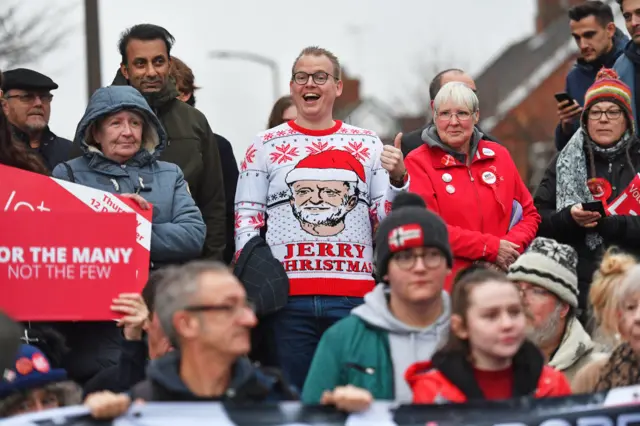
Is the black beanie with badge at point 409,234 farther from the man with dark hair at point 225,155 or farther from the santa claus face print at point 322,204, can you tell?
the man with dark hair at point 225,155

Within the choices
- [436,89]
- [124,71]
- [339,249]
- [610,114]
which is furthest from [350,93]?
[339,249]

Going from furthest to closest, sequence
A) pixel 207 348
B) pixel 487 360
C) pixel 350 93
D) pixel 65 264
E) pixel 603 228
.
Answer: pixel 350 93 → pixel 603 228 → pixel 65 264 → pixel 487 360 → pixel 207 348

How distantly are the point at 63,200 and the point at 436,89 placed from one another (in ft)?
10.1

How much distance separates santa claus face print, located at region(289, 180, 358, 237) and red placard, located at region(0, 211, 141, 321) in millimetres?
1037

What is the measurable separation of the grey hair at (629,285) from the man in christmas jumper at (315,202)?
1.65 m

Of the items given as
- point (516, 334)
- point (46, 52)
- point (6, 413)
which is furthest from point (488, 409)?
point (46, 52)

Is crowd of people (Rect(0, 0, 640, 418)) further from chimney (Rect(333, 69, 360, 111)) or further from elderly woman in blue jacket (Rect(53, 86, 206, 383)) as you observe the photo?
chimney (Rect(333, 69, 360, 111))

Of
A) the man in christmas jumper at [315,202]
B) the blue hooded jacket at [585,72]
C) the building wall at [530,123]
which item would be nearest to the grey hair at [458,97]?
the man in christmas jumper at [315,202]

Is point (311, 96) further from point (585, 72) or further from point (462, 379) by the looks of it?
point (585, 72)

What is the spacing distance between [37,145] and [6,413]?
3.77m

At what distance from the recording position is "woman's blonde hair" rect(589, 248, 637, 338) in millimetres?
8281

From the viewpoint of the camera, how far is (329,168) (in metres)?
9.27

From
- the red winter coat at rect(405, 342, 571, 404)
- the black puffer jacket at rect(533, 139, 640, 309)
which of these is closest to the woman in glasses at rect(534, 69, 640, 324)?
the black puffer jacket at rect(533, 139, 640, 309)

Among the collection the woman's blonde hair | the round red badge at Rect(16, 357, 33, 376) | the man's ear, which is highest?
the man's ear
